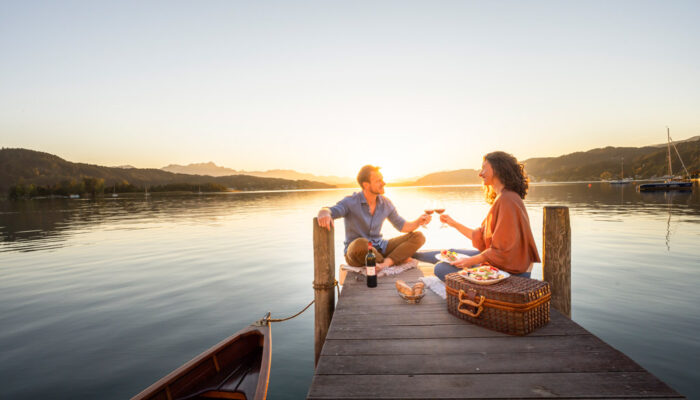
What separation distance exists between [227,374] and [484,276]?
12.5 ft

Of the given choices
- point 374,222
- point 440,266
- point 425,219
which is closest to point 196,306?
point 374,222

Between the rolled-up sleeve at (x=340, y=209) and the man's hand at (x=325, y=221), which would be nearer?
the man's hand at (x=325, y=221)

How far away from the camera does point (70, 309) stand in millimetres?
8766

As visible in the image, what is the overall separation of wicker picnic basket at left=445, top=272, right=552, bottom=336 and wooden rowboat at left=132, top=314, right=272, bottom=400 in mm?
2662

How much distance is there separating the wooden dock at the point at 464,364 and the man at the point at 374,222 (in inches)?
102

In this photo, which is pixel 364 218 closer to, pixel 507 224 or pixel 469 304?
pixel 507 224

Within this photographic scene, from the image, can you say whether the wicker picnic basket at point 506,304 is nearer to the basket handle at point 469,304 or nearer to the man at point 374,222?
the basket handle at point 469,304

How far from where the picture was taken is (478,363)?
9.67 ft

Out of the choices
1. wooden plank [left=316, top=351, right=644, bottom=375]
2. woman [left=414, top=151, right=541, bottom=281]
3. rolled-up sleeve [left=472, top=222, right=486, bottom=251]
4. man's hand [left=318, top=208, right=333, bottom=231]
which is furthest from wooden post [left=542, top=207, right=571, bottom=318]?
man's hand [left=318, top=208, right=333, bottom=231]

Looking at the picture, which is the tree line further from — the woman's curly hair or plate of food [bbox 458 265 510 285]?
plate of food [bbox 458 265 510 285]

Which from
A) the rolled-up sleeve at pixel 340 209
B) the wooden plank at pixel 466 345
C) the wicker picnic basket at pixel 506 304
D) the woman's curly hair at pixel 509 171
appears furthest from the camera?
the rolled-up sleeve at pixel 340 209

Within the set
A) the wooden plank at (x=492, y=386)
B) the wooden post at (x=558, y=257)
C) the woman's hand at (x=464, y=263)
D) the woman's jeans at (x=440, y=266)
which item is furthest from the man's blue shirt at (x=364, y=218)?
the wooden plank at (x=492, y=386)

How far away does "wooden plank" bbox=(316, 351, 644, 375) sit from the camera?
9.25 feet

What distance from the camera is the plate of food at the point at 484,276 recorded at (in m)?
3.82
